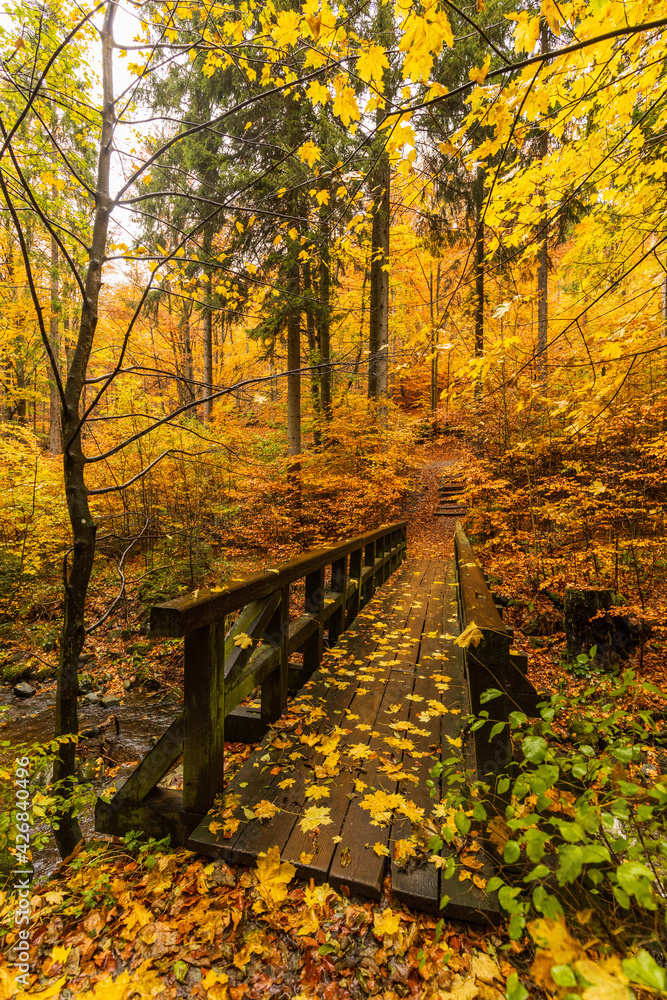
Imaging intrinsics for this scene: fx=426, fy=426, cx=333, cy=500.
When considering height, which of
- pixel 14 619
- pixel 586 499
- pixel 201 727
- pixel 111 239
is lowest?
pixel 14 619

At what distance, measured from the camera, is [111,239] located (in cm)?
381

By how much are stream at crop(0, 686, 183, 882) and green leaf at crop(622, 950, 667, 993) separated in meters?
4.78

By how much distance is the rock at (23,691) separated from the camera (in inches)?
257

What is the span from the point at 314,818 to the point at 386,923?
54cm

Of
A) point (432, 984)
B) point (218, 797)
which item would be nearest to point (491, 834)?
point (432, 984)

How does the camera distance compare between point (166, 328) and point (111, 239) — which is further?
point (166, 328)

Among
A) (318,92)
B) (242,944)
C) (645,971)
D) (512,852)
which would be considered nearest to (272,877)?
(242,944)

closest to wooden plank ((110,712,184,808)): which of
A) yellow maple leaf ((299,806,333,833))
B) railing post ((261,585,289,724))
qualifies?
yellow maple leaf ((299,806,333,833))

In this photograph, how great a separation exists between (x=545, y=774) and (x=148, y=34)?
178 inches

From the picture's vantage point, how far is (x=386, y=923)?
1683mm

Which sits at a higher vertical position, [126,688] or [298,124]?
[298,124]

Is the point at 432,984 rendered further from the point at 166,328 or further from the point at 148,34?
the point at 166,328

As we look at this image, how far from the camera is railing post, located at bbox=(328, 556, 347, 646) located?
173 inches

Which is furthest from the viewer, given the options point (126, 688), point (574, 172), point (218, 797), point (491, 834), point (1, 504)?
point (1, 504)
